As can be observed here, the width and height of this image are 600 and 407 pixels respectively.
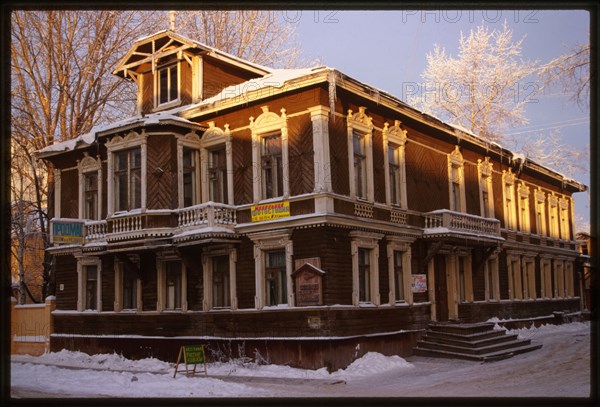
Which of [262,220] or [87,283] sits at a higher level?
[262,220]

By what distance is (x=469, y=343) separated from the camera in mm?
23516

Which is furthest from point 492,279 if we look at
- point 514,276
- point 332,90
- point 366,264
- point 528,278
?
point 332,90

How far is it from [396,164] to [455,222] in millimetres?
3571

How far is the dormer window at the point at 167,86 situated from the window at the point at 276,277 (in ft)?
28.3

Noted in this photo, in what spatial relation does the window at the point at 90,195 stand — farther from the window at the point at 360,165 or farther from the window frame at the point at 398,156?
the window frame at the point at 398,156

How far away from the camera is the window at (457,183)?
29.8m

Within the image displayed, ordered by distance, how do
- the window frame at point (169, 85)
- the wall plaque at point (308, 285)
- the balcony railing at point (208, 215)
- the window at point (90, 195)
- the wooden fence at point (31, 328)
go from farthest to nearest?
the wooden fence at point (31, 328) < the window at point (90, 195) < the window frame at point (169, 85) < the balcony railing at point (208, 215) < the wall plaque at point (308, 285)

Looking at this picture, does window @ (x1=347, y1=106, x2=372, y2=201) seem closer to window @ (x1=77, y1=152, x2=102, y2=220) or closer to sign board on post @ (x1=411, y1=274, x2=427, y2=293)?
sign board on post @ (x1=411, y1=274, x2=427, y2=293)

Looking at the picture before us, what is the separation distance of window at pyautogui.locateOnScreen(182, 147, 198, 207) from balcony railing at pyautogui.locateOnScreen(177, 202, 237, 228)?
1.78 metres

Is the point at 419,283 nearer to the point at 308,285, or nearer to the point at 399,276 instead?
the point at 399,276

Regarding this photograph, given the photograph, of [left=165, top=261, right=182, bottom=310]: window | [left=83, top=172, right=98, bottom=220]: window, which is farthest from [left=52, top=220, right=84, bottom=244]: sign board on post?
[left=165, top=261, right=182, bottom=310]: window

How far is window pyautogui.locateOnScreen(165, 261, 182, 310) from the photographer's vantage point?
25297mm

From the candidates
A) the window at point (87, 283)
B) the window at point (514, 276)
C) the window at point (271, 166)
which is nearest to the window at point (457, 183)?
the window at point (514, 276)
